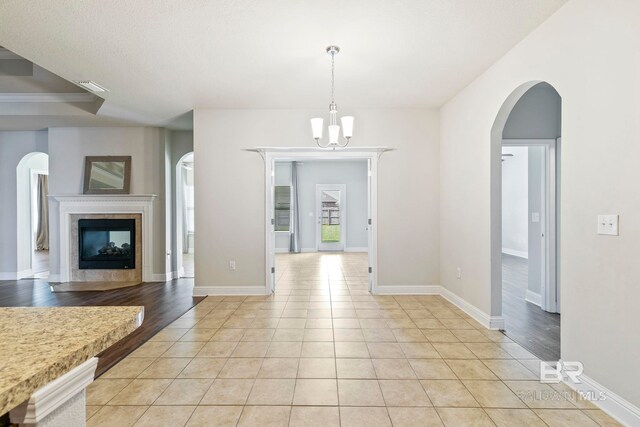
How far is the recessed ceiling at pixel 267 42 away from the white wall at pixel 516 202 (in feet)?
19.4

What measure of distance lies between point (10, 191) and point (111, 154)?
6.93 ft

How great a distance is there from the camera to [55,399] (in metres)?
0.63

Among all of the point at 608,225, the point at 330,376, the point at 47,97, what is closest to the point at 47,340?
the point at 330,376

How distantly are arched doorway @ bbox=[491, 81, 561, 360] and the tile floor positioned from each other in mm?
581

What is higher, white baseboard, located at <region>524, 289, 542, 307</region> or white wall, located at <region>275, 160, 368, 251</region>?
white wall, located at <region>275, 160, 368, 251</region>

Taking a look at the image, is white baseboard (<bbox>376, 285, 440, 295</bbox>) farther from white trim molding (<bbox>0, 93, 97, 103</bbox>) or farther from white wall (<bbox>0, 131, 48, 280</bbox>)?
white wall (<bbox>0, 131, 48, 280</bbox>)

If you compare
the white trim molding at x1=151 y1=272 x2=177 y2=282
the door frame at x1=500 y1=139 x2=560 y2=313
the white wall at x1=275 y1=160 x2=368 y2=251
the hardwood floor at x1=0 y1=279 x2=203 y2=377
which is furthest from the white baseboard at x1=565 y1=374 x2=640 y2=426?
the white wall at x1=275 y1=160 x2=368 y2=251

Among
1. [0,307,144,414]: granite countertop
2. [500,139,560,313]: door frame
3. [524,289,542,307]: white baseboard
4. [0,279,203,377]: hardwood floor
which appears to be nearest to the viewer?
[0,307,144,414]: granite countertop

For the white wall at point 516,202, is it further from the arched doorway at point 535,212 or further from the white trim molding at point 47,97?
the white trim molding at point 47,97

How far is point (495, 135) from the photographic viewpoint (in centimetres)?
324

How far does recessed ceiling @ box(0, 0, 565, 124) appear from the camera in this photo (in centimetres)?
233

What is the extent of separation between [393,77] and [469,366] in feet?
9.47

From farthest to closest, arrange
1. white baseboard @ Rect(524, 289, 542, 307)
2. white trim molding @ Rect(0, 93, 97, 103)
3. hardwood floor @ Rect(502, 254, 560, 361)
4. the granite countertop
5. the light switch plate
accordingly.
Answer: white trim molding @ Rect(0, 93, 97, 103), white baseboard @ Rect(524, 289, 542, 307), hardwood floor @ Rect(502, 254, 560, 361), the light switch plate, the granite countertop

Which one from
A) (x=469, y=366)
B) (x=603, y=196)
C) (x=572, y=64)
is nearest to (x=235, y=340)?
(x=469, y=366)
